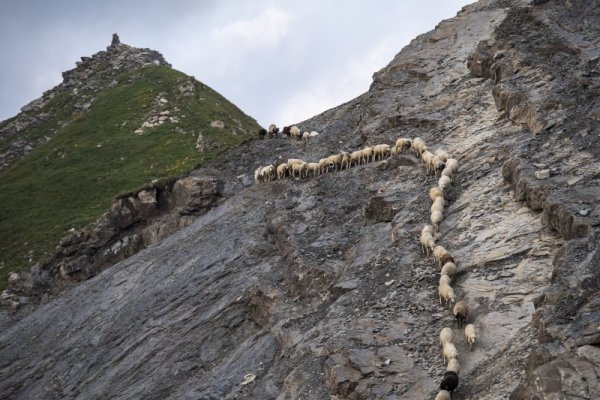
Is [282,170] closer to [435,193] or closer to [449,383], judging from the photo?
[435,193]

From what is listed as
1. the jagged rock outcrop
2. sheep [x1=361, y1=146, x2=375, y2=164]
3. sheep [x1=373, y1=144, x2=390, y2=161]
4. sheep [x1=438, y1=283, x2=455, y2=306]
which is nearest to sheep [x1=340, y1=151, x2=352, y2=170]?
sheep [x1=361, y1=146, x2=375, y2=164]

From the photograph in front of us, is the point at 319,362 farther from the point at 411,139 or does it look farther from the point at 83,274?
the point at 83,274

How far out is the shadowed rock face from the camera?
1984cm

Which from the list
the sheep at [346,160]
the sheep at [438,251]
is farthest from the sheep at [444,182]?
the sheep at [346,160]

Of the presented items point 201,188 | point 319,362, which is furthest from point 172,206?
point 319,362

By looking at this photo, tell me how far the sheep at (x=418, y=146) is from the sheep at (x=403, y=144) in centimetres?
47

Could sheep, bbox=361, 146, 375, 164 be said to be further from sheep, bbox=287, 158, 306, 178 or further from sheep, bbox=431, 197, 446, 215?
sheep, bbox=431, 197, 446, 215

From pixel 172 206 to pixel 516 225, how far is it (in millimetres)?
27492

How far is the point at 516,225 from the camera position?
79.4 ft

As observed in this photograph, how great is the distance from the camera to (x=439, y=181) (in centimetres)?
2945

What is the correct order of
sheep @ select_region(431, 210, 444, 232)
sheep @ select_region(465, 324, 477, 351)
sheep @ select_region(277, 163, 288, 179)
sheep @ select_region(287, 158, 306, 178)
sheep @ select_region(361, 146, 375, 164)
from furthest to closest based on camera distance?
1. sheep @ select_region(277, 163, 288, 179)
2. sheep @ select_region(287, 158, 306, 178)
3. sheep @ select_region(361, 146, 375, 164)
4. sheep @ select_region(431, 210, 444, 232)
5. sheep @ select_region(465, 324, 477, 351)

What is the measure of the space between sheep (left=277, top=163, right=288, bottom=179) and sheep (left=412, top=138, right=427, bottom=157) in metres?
7.99

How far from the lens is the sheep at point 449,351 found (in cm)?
1980

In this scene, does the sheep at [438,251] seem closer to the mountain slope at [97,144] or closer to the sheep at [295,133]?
the sheep at [295,133]
